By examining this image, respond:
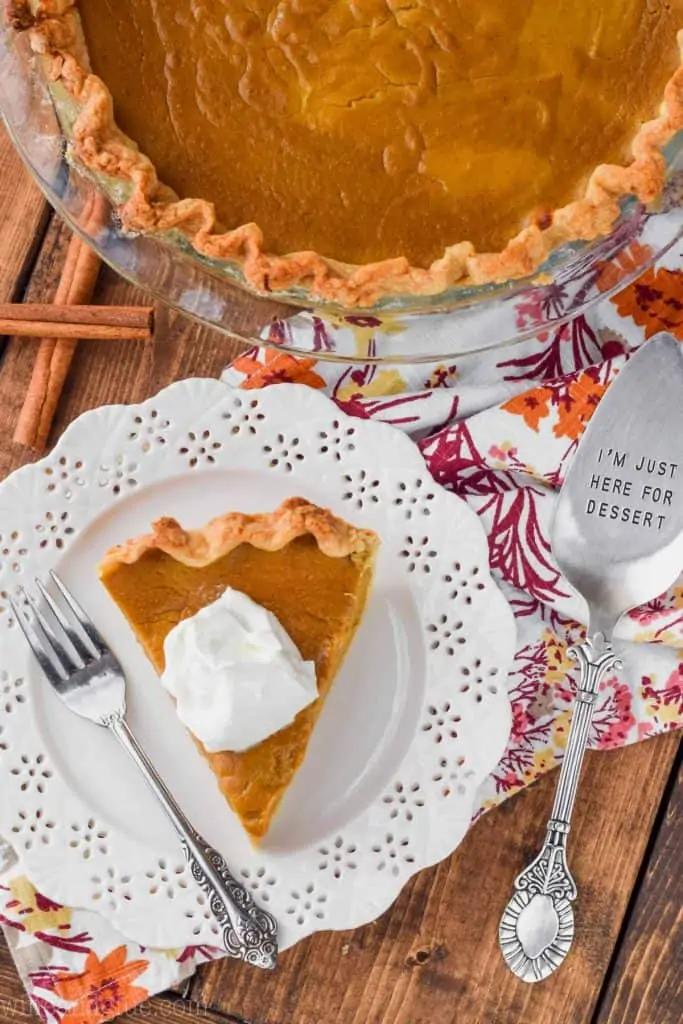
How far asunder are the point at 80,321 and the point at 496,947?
113cm

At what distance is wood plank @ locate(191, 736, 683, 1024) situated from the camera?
6.16 ft

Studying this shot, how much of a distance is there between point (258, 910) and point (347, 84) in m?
1.13

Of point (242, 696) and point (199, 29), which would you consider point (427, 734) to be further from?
point (199, 29)

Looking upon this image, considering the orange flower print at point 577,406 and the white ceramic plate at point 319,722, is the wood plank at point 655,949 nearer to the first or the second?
the white ceramic plate at point 319,722

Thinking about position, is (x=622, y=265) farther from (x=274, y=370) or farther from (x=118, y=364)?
(x=118, y=364)

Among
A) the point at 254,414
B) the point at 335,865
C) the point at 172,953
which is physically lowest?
the point at 172,953

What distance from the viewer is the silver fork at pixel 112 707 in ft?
5.84

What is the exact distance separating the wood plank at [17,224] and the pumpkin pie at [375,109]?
1.38 ft

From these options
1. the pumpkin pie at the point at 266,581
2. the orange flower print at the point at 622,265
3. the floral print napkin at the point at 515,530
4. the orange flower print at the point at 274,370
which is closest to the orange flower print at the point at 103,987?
the floral print napkin at the point at 515,530

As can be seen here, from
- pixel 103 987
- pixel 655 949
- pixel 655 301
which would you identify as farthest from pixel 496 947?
pixel 655 301

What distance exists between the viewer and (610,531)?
6.07ft

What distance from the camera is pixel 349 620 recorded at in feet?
5.92

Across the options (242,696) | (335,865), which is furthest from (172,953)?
(242,696)

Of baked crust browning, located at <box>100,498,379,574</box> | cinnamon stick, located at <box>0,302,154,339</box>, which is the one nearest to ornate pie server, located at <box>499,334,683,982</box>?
baked crust browning, located at <box>100,498,379,574</box>
